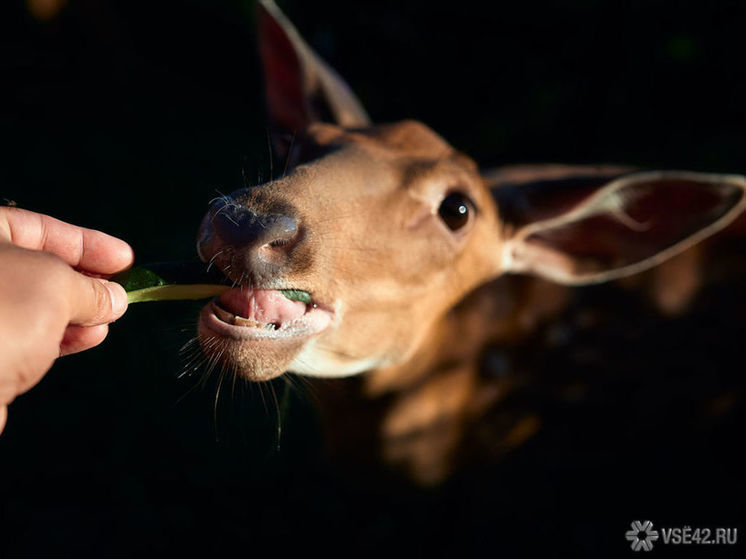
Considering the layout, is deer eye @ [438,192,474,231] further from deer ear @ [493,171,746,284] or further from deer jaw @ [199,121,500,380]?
deer ear @ [493,171,746,284]

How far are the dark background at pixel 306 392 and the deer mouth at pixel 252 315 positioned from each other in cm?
49

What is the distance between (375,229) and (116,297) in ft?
3.18

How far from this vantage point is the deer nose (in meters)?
1.99

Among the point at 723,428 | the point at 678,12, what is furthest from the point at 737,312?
the point at 678,12

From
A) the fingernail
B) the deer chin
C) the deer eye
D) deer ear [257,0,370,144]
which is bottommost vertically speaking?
the fingernail

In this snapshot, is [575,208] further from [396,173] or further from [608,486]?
[608,486]

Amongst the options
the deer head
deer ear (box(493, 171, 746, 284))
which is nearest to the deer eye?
the deer head

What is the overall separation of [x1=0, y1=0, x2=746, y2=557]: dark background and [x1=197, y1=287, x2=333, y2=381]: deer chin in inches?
19.1

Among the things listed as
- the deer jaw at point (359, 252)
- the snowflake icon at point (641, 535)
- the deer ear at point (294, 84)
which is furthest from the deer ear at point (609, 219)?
the snowflake icon at point (641, 535)

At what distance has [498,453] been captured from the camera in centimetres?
393

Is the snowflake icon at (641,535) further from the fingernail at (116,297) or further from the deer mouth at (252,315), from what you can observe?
the fingernail at (116,297)

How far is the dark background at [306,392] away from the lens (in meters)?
3.82

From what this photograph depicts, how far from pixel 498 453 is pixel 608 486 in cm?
79

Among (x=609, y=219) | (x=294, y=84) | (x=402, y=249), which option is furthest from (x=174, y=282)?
(x=609, y=219)
